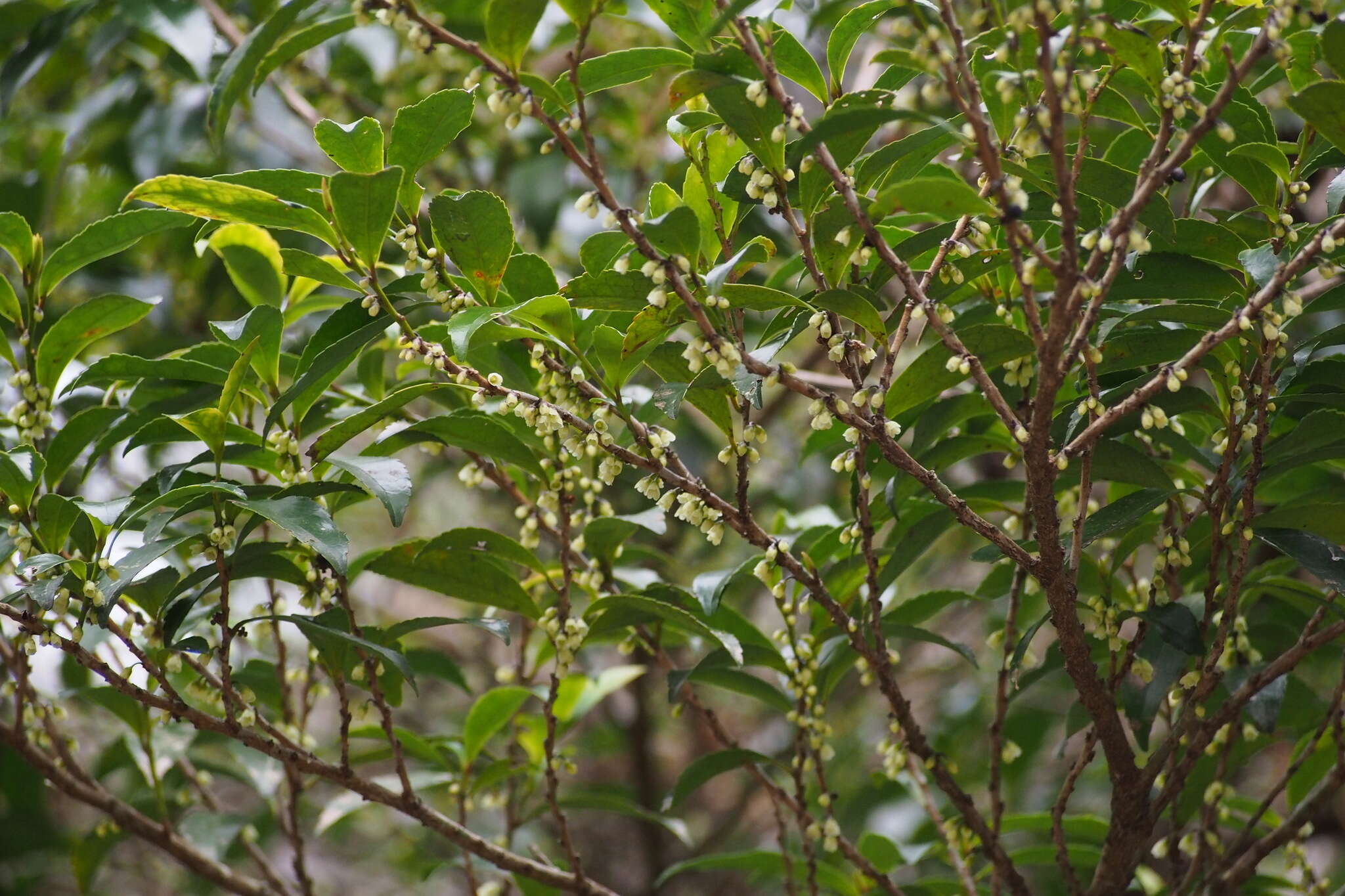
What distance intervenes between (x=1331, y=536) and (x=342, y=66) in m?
2.11

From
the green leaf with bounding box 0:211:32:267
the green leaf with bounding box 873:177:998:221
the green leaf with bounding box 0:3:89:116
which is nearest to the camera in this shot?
the green leaf with bounding box 873:177:998:221

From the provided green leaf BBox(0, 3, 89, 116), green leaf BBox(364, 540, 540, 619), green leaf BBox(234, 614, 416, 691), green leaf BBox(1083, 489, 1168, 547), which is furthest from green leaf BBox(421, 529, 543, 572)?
green leaf BBox(0, 3, 89, 116)

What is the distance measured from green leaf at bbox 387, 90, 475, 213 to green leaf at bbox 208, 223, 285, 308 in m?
0.22

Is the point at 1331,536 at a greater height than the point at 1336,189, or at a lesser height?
lesser

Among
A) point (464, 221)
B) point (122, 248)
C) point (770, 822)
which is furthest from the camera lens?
point (770, 822)

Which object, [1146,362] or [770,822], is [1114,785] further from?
[770,822]

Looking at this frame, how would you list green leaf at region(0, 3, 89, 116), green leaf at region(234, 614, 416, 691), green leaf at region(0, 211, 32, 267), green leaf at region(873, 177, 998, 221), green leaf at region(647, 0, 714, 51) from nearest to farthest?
green leaf at region(873, 177, 998, 221)
green leaf at region(647, 0, 714, 51)
green leaf at region(234, 614, 416, 691)
green leaf at region(0, 211, 32, 267)
green leaf at region(0, 3, 89, 116)

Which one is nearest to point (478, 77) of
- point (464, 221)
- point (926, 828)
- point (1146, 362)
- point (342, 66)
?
point (464, 221)

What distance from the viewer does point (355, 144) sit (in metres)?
0.95

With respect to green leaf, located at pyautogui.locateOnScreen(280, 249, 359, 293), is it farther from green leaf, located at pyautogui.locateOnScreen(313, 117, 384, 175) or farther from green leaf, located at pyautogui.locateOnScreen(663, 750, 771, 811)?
green leaf, located at pyautogui.locateOnScreen(663, 750, 771, 811)

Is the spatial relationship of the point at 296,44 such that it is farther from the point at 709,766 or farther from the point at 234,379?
the point at 709,766

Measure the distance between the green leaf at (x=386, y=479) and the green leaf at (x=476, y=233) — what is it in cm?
17

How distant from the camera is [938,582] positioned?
3.23 m

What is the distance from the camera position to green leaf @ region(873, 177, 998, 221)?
0.74 m
